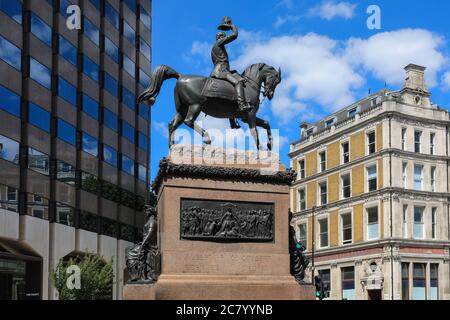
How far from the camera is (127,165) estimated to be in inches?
2665

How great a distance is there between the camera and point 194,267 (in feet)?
56.5

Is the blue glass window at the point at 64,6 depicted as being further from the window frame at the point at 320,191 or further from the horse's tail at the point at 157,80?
the horse's tail at the point at 157,80

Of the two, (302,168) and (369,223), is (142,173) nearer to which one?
(302,168)

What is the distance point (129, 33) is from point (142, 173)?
14317 mm

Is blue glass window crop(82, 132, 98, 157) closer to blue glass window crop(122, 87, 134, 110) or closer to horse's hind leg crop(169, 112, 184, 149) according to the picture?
blue glass window crop(122, 87, 134, 110)

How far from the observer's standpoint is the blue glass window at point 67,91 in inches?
2133

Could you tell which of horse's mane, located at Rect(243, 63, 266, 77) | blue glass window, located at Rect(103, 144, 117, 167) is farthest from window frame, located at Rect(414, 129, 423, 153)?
horse's mane, located at Rect(243, 63, 266, 77)

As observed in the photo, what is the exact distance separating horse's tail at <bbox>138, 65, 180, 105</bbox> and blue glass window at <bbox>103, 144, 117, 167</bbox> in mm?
43334

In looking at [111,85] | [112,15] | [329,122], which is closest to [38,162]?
[111,85]

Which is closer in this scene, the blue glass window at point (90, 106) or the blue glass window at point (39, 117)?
the blue glass window at point (39, 117)

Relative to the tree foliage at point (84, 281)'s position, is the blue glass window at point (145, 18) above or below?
above

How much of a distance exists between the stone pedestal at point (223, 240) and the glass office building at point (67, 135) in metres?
30.0

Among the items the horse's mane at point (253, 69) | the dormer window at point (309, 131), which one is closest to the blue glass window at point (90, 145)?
the dormer window at point (309, 131)
